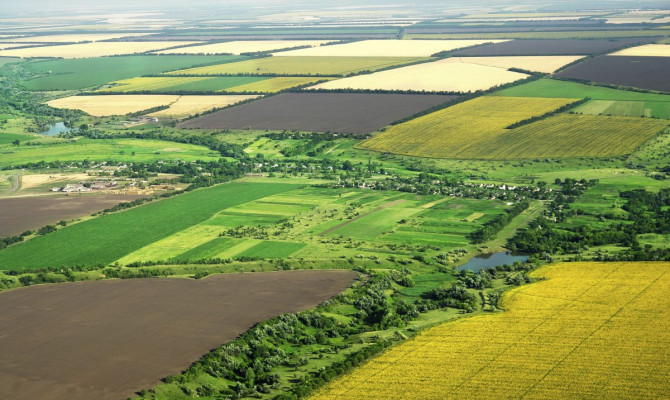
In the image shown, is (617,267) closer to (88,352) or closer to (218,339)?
(218,339)

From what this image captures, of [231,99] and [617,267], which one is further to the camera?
[231,99]

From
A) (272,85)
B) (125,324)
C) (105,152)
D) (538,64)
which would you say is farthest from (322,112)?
(125,324)

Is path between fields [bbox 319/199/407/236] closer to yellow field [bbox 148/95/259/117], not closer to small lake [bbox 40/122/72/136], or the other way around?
yellow field [bbox 148/95/259/117]

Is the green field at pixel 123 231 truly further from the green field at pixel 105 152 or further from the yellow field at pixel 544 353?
the yellow field at pixel 544 353

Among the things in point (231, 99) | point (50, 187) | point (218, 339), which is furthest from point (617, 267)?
point (231, 99)

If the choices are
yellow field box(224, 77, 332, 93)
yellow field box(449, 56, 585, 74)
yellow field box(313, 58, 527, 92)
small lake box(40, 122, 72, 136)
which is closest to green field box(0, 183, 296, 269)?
small lake box(40, 122, 72, 136)

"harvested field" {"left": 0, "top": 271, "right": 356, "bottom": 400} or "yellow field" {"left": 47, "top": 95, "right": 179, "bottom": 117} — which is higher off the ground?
"yellow field" {"left": 47, "top": 95, "right": 179, "bottom": 117}

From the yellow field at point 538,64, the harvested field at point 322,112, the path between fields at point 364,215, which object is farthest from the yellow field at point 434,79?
the path between fields at point 364,215
